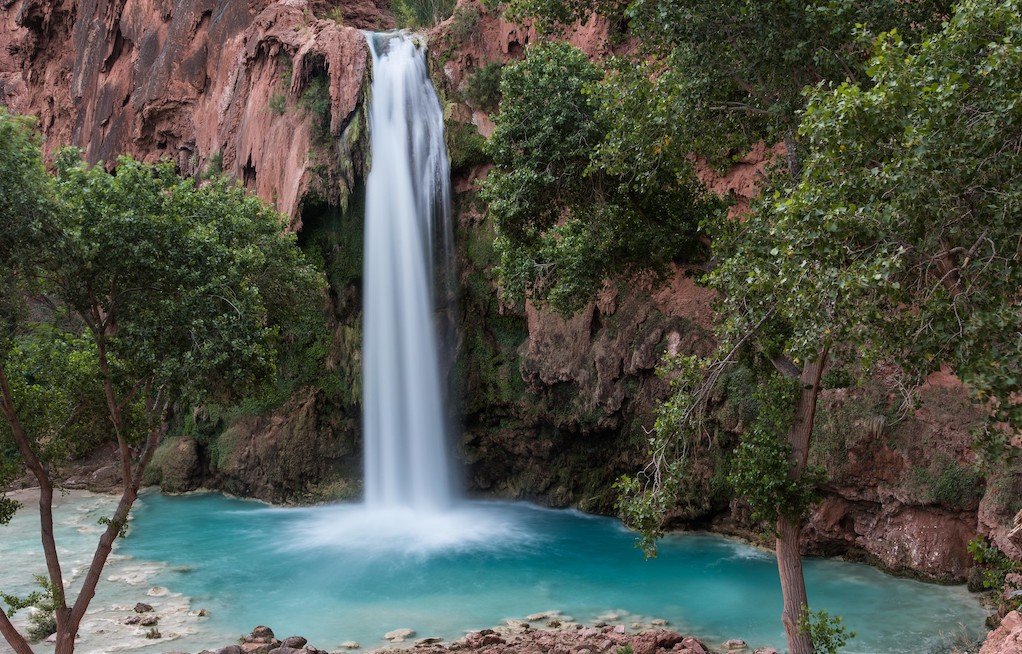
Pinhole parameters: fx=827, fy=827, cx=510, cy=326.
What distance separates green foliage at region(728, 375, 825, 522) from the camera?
34.0 feet

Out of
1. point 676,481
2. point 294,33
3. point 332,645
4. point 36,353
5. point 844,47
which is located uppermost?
point 294,33

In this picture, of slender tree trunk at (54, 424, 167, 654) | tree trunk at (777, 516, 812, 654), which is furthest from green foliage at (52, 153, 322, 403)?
tree trunk at (777, 516, 812, 654)

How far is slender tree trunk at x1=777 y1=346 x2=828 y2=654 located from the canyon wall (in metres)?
6.79

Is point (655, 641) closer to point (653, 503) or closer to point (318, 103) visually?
point (653, 503)

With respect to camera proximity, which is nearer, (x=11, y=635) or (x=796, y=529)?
(x=11, y=635)

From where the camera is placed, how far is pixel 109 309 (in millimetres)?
11289

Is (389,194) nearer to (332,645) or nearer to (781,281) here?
(332,645)

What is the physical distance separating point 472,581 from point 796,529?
9.45 metres

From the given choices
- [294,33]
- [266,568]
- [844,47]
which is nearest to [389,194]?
[294,33]

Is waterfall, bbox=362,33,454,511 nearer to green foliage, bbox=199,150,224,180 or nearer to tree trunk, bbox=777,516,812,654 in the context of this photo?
green foliage, bbox=199,150,224,180

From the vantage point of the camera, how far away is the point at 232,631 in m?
15.0

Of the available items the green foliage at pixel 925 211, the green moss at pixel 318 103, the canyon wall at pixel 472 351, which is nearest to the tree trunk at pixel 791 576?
the green foliage at pixel 925 211

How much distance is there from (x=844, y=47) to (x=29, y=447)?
41.9ft

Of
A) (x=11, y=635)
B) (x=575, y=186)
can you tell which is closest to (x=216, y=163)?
(x=575, y=186)
